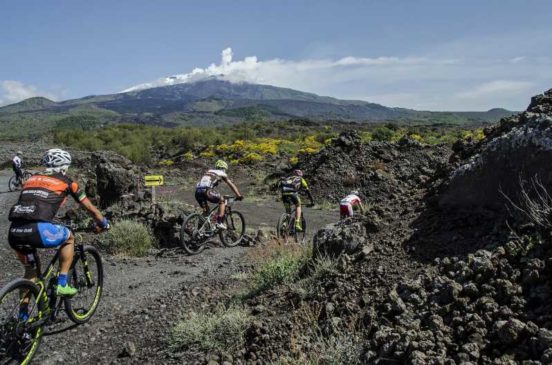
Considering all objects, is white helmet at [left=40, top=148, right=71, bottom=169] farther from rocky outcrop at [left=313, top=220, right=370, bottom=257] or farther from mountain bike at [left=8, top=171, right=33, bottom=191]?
mountain bike at [left=8, top=171, right=33, bottom=191]

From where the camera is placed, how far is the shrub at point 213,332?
4.55 m

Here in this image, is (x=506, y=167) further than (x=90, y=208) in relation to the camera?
No

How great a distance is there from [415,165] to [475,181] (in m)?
18.9

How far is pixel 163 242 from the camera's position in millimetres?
10523

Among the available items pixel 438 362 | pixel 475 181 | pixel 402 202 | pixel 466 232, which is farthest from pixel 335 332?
pixel 402 202

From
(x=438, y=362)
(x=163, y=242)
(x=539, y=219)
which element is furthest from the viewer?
(x=163, y=242)

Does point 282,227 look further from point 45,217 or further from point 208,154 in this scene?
point 208,154

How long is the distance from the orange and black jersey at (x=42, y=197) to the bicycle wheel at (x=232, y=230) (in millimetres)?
5637

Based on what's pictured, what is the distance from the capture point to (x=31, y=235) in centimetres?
455

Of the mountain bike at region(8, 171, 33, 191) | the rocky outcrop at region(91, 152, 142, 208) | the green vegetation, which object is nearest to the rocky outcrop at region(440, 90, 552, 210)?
the rocky outcrop at region(91, 152, 142, 208)

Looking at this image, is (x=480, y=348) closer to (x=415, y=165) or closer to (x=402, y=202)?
(x=402, y=202)

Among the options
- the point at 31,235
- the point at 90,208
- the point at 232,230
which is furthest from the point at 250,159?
the point at 31,235

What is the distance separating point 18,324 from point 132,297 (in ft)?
7.89

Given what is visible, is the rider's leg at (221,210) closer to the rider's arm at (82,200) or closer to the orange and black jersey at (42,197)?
the rider's arm at (82,200)
